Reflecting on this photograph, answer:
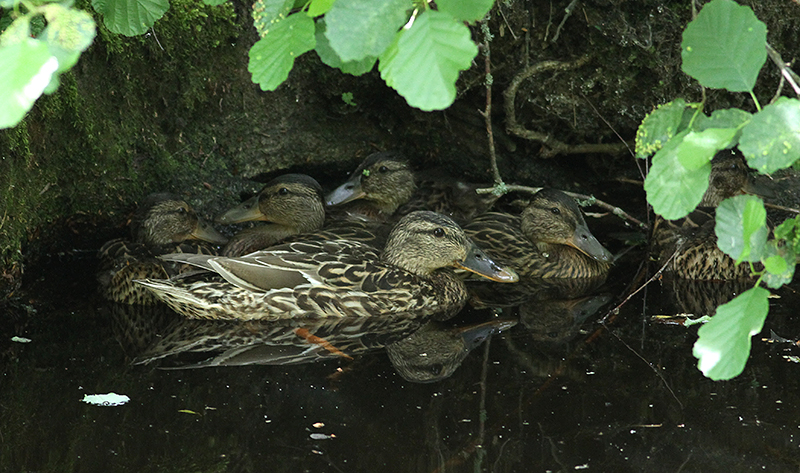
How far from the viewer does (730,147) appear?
6.43 feet

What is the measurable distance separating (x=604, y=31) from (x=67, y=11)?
5475 millimetres

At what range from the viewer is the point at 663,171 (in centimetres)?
214

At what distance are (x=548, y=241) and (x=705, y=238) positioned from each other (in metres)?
1.31

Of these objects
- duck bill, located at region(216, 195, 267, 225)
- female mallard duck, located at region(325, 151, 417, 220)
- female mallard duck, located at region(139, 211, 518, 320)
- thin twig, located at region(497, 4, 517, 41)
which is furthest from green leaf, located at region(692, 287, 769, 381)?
female mallard duck, located at region(325, 151, 417, 220)

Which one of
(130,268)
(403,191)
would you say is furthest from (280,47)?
(403,191)

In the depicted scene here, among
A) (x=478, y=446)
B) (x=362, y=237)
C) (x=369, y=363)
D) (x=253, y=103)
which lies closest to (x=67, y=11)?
(x=478, y=446)

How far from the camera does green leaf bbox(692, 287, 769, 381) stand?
191 centimetres

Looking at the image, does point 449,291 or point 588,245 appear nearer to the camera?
point 449,291

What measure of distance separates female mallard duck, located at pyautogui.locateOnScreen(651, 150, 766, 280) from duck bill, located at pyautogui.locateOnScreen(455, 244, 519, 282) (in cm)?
119

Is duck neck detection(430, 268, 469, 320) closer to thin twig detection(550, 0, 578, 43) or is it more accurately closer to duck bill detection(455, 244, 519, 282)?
duck bill detection(455, 244, 519, 282)

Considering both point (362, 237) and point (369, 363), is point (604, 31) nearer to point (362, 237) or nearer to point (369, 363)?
Answer: point (362, 237)

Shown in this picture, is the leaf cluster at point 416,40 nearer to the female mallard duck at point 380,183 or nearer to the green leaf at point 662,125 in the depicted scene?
the green leaf at point 662,125

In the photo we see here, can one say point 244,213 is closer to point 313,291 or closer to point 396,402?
point 313,291

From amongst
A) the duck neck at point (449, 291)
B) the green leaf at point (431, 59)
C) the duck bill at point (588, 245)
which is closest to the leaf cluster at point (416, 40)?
the green leaf at point (431, 59)
